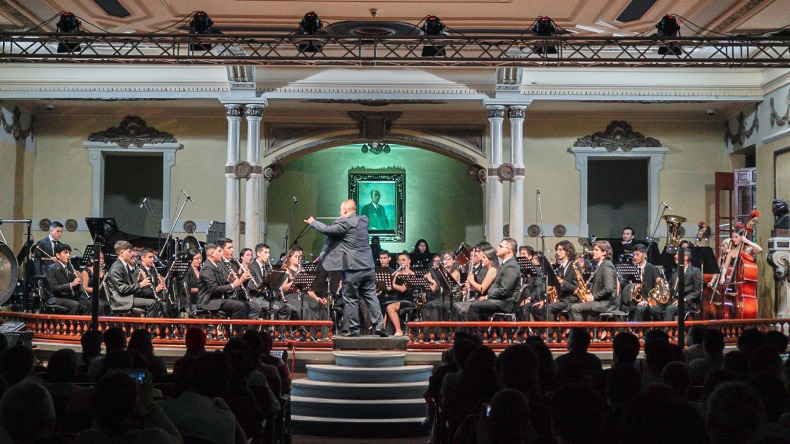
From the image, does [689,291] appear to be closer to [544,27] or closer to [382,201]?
[544,27]

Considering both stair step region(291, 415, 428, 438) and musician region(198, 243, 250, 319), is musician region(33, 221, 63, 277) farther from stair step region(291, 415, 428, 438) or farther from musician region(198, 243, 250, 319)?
stair step region(291, 415, 428, 438)

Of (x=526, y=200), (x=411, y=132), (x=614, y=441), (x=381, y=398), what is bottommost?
(x=381, y=398)

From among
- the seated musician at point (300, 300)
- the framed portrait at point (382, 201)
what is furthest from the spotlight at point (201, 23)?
the framed portrait at point (382, 201)

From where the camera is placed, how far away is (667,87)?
1700cm

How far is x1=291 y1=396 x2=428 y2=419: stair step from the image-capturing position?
9125mm

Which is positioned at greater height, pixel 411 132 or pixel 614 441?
pixel 411 132

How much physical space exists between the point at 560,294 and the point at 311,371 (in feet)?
12.8

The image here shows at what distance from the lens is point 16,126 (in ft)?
59.2

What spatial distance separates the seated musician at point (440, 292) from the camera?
38.4 ft

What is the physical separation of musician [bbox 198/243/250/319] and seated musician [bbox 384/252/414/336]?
1857mm

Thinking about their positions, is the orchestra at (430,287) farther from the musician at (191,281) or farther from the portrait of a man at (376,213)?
the portrait of a man at (376,213)

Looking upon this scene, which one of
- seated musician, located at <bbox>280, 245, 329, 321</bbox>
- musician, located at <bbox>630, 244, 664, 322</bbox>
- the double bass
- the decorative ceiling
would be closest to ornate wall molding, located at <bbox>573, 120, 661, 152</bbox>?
the decorative ceiling

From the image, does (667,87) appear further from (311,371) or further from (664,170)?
(311,371)

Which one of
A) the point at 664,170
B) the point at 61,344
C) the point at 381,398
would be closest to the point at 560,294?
the point at 381,398
